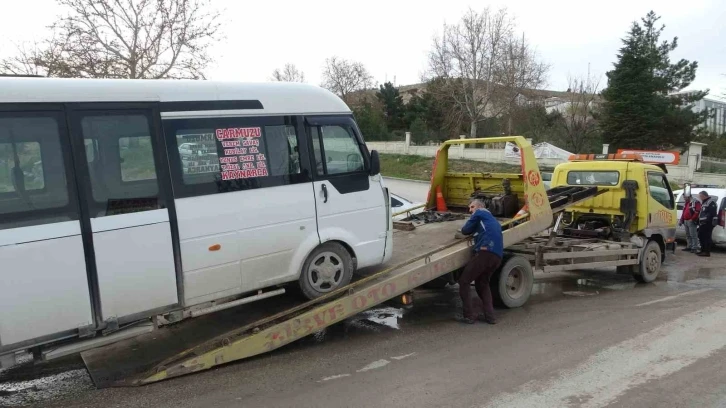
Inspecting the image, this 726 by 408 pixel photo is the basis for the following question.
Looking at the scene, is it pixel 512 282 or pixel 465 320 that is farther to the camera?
pixel 512 282

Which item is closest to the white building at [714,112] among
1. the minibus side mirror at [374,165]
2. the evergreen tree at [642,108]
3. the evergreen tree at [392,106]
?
the evergreen tree at [642,108]

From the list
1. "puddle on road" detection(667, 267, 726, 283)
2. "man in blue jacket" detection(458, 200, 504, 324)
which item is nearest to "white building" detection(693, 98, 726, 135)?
"puddle on road" detection(667, 267, 726, 283)

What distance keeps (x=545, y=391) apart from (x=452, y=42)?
3987 cm

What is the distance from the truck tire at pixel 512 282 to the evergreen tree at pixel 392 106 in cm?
4637

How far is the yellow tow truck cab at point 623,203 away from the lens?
9.13 m

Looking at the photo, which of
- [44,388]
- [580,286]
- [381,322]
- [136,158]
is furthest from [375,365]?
[580,286]

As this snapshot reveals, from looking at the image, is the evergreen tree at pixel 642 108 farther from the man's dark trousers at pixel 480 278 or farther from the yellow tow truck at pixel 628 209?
the man's dark trousers at pixel 480 278

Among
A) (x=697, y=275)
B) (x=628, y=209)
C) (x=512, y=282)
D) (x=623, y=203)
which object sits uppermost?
(x=623, y=203)

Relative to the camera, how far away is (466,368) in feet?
17.1

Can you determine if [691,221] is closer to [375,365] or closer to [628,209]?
[628,209]

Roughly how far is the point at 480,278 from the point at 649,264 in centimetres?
437

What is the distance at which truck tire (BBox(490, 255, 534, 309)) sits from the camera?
23.7 feet

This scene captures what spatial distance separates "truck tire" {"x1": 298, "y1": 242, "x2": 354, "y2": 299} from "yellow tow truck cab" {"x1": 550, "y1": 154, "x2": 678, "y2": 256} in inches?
215

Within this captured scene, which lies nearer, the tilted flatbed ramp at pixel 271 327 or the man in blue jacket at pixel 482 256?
the tilted flatbed ramp at pixel 271 327
